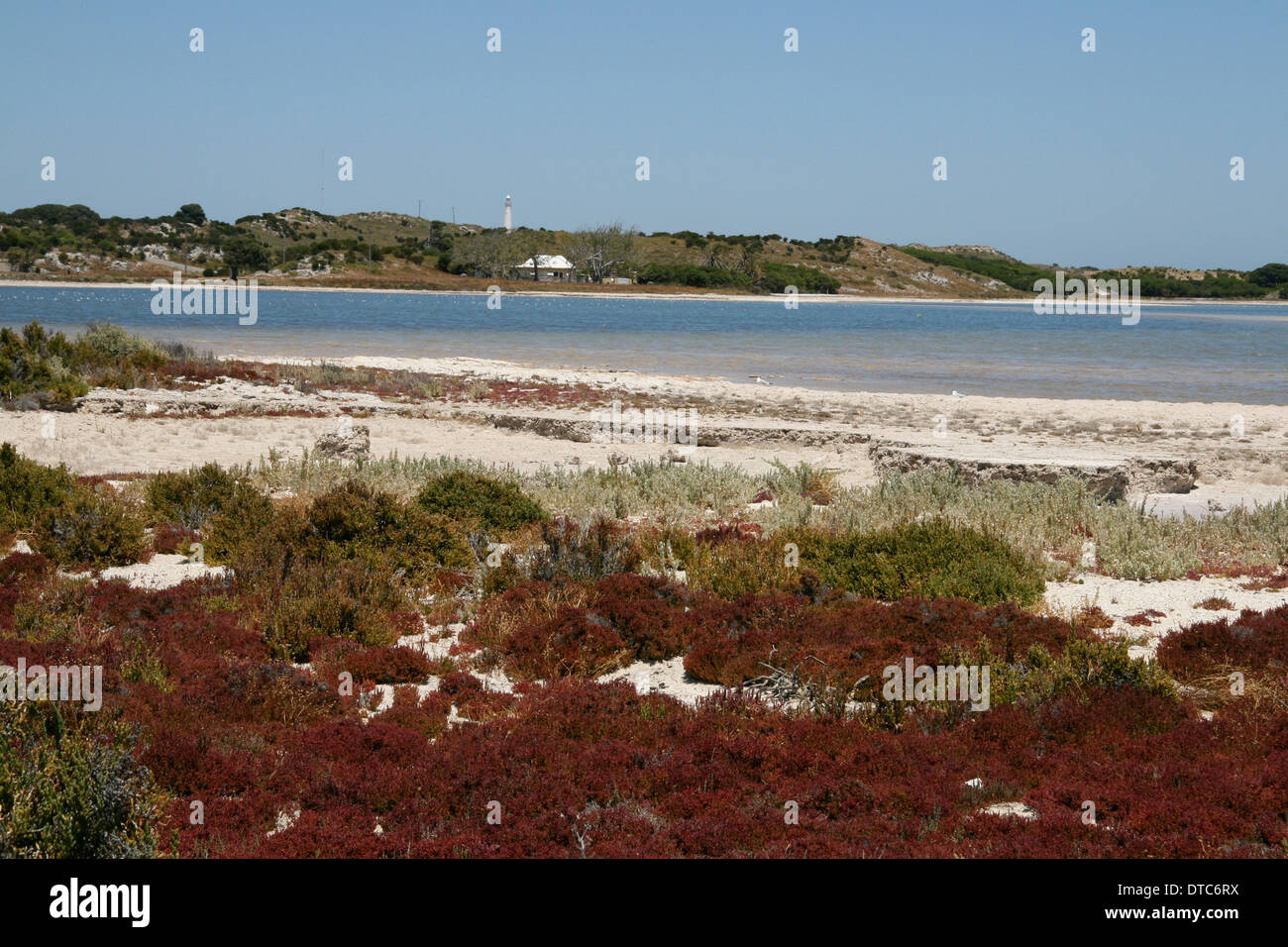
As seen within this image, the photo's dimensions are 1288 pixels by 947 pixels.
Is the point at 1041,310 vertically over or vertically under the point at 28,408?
over

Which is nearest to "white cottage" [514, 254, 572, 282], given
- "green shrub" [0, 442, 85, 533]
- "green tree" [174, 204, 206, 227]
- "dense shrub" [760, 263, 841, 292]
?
"dense shrub" [760, 263, 841, 292]

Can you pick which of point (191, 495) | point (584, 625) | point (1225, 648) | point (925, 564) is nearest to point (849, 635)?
point (584, 625)

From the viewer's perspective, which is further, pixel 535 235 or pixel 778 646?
pixel 535 235

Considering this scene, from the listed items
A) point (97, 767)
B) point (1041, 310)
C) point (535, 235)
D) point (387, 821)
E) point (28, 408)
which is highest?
point (535, 235)

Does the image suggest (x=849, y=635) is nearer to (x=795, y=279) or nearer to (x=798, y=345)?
(x=798, y=345)

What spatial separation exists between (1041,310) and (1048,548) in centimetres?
11035

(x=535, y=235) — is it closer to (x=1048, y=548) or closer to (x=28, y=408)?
(x=28, y=408)

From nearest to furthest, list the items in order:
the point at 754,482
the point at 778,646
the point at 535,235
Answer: the point at 778,646 → the point at 754,482 → the point at 535,235

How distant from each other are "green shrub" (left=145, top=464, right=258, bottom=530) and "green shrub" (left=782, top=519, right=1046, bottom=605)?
19.1 ft

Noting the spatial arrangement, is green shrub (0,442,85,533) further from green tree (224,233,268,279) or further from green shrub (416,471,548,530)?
green tree (224,233,268,279)

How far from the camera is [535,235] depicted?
15538 cm

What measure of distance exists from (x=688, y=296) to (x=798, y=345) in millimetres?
70198

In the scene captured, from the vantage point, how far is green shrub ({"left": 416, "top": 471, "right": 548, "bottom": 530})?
10.8 m
